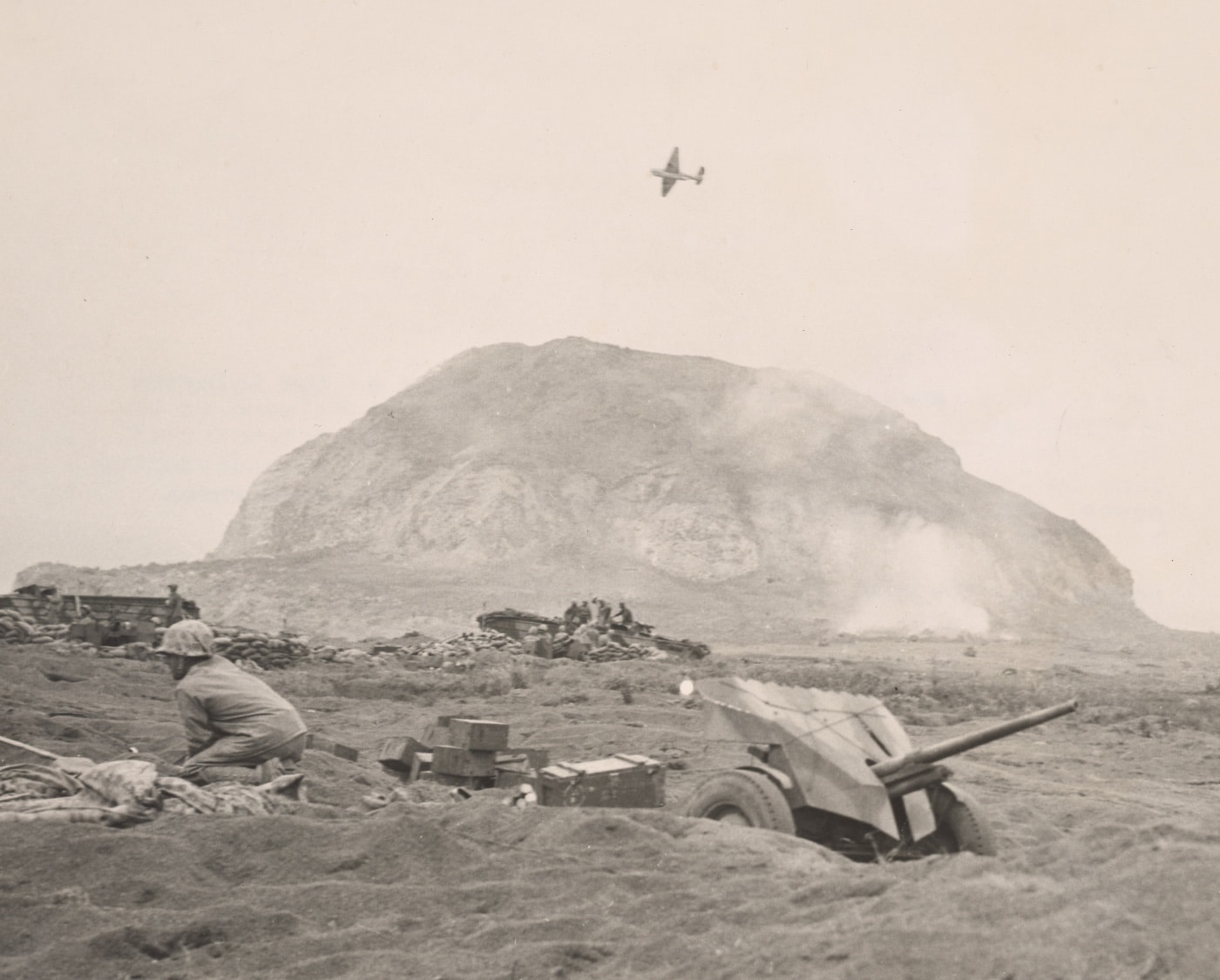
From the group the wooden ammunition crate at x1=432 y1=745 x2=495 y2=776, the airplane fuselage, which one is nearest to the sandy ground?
the wooden ammunition crate at x1=432 y1=745 x2=495 y2=776

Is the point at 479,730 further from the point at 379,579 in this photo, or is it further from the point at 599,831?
the point at 379,579

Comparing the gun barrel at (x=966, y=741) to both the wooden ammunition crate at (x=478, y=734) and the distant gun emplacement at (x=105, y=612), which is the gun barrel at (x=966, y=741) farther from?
the distant gun emplacement at (x=105, y=612)

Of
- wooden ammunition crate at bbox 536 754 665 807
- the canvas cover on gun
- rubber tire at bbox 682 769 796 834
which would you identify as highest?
the canvas cover on gun

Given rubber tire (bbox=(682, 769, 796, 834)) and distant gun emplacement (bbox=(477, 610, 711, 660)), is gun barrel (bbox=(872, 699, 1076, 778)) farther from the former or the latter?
distant gun emplacement (bbox=(477, 610, 711, 660))

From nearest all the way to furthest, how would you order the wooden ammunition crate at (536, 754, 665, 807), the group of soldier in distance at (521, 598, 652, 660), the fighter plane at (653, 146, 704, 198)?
1. the wooden ammunition crate at (536, 754, 665, 807)
2. the group of soldier in distance at (521, 598, 652, 660)
3. the fighter plane at (653, 146, 704, 198)

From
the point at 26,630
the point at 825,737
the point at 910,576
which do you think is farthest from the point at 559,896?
the point at 910,576

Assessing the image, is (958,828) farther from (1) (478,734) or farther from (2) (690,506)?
(2) (690,506)
